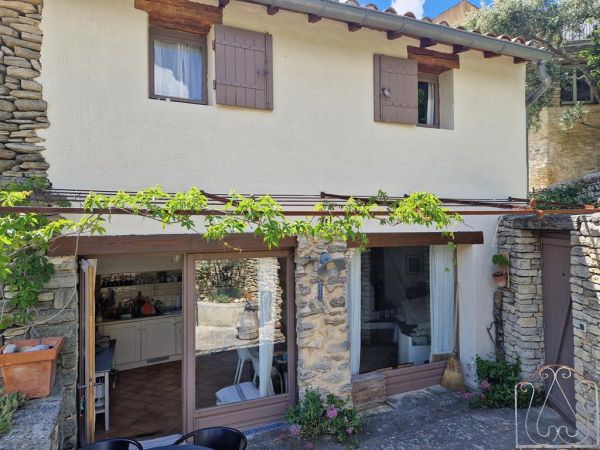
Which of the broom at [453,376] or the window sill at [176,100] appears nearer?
the window sill at [176,100]

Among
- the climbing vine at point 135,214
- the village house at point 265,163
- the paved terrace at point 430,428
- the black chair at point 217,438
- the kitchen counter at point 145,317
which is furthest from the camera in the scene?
the kitchen counter at point 145,317

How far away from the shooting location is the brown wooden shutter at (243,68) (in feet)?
18.1

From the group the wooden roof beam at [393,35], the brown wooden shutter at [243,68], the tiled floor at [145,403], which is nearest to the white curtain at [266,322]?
the tiled floor at [145,403]

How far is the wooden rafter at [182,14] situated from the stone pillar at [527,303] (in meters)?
5.91

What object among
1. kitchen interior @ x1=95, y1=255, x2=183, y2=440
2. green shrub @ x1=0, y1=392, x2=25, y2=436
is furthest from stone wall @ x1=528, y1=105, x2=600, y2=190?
green shrub @ x1=0, y1=392, x2=25, y2=436

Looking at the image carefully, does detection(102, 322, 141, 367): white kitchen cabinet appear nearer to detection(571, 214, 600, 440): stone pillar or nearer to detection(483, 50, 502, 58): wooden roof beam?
detection(571, 214, 600, 440): stone pillar

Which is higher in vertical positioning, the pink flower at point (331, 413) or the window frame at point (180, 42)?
the window frame at point (180, 42)

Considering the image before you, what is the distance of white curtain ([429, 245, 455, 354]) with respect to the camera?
7.45m

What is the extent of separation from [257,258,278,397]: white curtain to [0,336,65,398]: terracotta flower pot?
9.19 feet

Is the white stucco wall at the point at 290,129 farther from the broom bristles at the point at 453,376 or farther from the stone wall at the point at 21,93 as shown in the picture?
the broom bristles at the point at 453,376

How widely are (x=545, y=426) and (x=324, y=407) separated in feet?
10.9

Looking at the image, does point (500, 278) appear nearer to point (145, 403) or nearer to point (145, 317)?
point (145, 403)

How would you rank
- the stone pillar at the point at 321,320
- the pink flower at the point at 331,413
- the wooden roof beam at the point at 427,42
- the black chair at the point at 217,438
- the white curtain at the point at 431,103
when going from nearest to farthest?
1. the black chair at the point at 217,438
2. the pink flower at the point at 331,413
3. the stone pillar at the point at 321,320
4. the wooden roof beam at the point at 427,42
5. the white curtain at the point at 431,103

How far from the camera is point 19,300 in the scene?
14.3ft
